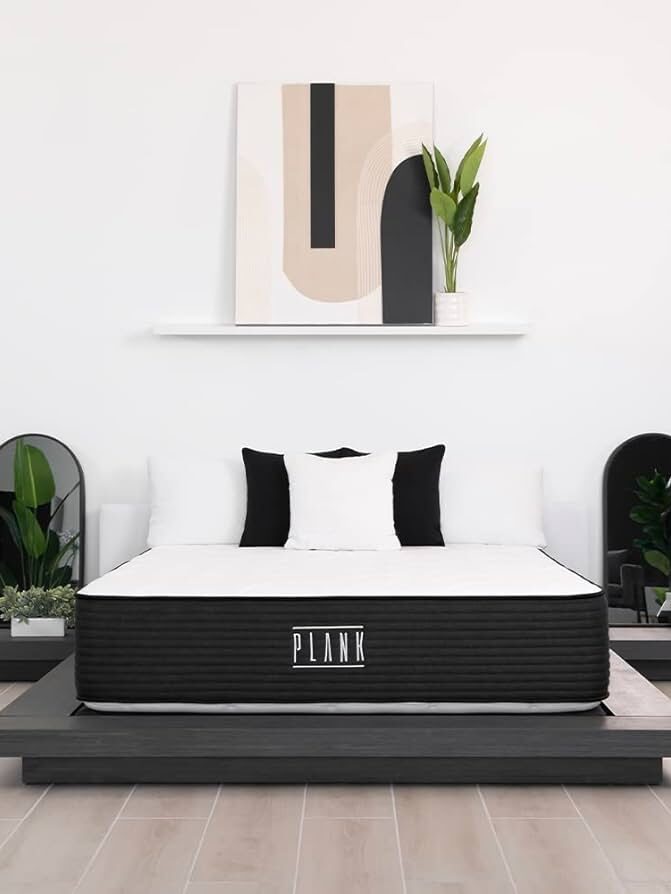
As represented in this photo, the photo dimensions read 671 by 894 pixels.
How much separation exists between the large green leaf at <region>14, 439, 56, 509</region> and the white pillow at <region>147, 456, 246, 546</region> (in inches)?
18.9

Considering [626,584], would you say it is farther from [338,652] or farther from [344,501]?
[338,652]

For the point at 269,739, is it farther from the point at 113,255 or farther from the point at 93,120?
the point at 93,120

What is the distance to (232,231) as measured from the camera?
4676 mm

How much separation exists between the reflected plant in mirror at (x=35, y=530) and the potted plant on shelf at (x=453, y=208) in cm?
168

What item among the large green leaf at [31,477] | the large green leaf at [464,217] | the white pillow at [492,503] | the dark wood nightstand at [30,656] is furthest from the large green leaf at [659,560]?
the large green leaf at [31,477]

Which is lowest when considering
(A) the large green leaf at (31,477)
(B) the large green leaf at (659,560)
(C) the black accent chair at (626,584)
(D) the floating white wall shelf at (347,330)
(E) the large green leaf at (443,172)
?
(C) the black accent chair at (626,584)

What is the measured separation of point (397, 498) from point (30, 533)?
5.00ft

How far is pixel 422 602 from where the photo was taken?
304 cm

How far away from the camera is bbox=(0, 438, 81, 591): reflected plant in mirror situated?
15.1 ft

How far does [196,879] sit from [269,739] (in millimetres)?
578

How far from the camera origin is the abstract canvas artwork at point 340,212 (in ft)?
15.1

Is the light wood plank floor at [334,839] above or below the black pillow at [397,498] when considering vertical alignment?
below

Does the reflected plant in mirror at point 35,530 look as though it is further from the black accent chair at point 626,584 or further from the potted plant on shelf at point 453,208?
the black accent chair at point 626,584

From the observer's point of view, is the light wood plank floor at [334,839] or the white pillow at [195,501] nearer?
the light wood plank floor at [334,839]
